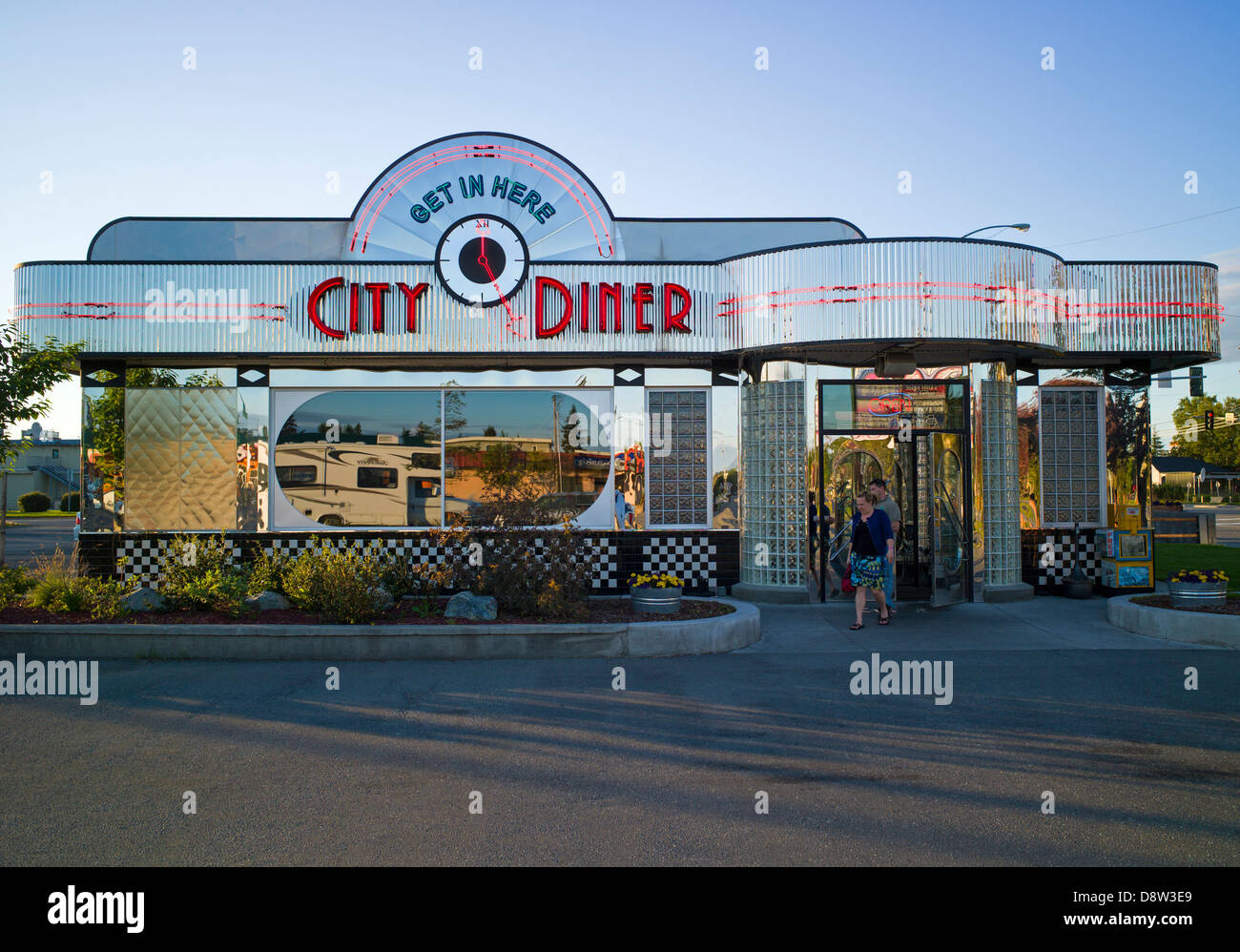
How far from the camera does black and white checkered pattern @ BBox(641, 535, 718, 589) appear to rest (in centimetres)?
1350

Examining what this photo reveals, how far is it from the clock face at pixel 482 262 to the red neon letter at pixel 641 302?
1.75 meters

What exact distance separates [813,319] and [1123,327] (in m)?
5.33

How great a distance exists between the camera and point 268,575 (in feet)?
36.1

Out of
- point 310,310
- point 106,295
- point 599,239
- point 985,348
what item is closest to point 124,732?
point 310,310

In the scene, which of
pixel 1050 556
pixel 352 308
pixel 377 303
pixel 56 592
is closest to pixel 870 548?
pixel 1050 556

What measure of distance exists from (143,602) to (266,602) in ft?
4.66

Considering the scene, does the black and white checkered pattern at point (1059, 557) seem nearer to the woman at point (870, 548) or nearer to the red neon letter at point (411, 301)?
the woman at point (870, 548)

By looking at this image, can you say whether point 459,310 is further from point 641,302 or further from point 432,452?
point 641,302

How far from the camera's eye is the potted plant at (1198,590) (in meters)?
10.5

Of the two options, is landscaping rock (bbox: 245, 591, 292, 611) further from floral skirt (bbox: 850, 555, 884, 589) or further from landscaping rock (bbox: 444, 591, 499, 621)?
floral skirt (bbox: 850, 555, 884, 589)

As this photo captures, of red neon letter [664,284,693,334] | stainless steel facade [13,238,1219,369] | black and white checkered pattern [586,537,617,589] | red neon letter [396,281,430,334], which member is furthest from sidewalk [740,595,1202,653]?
red neon letter [396,281,430,334]

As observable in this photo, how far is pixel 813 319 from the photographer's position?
40.2 feet

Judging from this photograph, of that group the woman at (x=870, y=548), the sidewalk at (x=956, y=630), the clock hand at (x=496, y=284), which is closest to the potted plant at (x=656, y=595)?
the sidewalk at (x=956, y=630)

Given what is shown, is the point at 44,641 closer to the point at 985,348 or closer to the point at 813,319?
the point at 813,319
